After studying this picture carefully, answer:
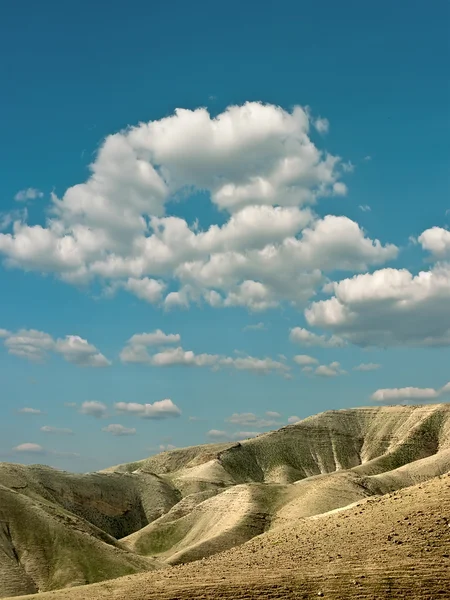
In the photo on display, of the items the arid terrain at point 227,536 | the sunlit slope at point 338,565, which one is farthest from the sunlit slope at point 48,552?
the sunlit slope at point 338,565

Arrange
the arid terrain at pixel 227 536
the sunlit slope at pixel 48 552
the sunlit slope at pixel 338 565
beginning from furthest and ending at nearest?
the sunlit slope at pixel 48 552, the arid terrain at pixel 227 536, the sunlit slope at pixel 338 565

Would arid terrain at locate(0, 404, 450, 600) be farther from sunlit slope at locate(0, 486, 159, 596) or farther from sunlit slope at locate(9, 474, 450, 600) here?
sunlit slope at locate(0, 486, 159, 596)

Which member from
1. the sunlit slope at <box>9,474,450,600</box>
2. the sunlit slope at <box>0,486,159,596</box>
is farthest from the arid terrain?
the sunlit slope at <box>0,486,159,596</box>

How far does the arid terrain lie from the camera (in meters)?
40.7

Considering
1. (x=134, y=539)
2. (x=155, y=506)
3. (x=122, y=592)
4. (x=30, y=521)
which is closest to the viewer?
(x=122, y=592)

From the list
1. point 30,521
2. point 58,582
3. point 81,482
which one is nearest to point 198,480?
point 81,482

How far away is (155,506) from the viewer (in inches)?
7042

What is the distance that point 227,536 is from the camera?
386ft

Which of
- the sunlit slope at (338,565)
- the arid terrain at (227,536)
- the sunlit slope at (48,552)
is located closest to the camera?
the sunlit slope at (338,565)

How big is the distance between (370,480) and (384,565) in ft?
365

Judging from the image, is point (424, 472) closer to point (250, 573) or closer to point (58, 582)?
point (58, 582)

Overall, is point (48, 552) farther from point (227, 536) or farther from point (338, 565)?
point (338, 565)

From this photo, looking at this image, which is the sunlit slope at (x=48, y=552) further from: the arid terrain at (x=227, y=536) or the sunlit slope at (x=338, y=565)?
the sunlit slope at (x=338, y=565)

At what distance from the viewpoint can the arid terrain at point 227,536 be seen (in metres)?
40.7
